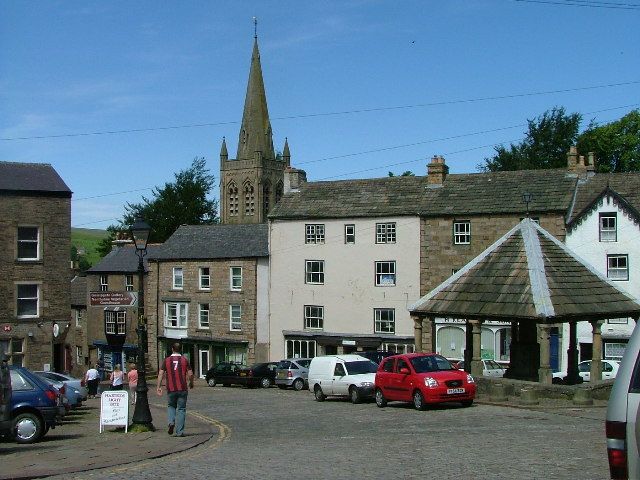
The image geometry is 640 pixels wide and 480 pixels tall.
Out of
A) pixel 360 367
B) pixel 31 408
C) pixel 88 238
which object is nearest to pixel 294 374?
pixel 360 367

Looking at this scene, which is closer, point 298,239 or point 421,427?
point 421,427

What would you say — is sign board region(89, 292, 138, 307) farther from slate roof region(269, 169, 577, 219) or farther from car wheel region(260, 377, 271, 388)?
slate roof region(269, 169, 577, 219)

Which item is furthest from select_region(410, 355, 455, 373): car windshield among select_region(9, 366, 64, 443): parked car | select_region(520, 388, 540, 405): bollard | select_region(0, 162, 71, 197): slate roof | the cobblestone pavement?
select_region(0, 162, 71, 197): slate roof

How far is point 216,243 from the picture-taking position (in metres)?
62.3

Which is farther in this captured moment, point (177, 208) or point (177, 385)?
point (177, 208)

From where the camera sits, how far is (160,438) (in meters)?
18.8

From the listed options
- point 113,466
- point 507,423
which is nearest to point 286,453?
point 113,466

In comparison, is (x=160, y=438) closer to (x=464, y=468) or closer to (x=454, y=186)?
(x=464, y=468)

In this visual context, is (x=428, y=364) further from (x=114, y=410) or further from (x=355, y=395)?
(x=114, y=410)

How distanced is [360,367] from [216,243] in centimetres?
3163

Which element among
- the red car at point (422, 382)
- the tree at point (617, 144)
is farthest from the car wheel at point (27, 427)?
the tree at point (617, 144)

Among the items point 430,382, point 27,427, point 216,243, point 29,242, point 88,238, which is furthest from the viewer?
point 88,238

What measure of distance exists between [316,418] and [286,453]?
8322mm

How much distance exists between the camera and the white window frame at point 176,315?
206ft
